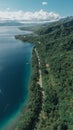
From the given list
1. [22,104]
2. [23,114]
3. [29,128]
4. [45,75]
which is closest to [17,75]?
[45,75]

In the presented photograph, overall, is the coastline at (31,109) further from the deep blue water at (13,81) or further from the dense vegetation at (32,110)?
the deep blue water at (13,81)

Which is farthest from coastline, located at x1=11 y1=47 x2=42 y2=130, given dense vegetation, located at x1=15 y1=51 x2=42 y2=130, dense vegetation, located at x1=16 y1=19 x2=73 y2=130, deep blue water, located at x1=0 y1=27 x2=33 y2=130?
deep blue water, located at x1=0 y1=27 x2=33 y2=130

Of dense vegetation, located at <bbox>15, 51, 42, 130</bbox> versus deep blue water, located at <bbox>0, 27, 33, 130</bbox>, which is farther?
deep blue water, located at <bbox>0, 27, 33, 130</bbox>

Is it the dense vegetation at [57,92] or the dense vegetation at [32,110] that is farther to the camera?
the dense vegetation at [32,110]

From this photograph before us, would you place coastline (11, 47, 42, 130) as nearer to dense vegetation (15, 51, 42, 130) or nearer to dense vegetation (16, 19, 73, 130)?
dense vegetation (15, 51, 42, 130)

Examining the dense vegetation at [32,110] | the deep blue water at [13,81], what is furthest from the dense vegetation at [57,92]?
the deep blue water at [13,81]

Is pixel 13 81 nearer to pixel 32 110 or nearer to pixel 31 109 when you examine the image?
pixel 31 109

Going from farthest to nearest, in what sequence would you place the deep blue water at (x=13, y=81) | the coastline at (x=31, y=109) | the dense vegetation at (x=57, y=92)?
the deep blue water at (x=13, y=81) → the coastline at (x=31, y=109) → the dense vegetation at (x=57, y=92)

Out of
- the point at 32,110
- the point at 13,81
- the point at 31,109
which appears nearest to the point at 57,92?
the point at 31,109

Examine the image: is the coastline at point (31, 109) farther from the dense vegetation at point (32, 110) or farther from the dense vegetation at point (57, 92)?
the dense vegetation at point (57, 92)

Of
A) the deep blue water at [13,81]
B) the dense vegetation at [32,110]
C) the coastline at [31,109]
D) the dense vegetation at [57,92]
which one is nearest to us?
the dense vegetation at [57,92]

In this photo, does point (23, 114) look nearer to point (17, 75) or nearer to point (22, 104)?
point (22, 104)
